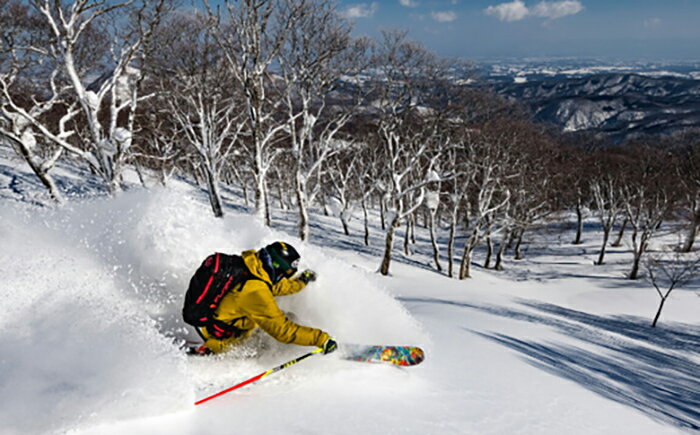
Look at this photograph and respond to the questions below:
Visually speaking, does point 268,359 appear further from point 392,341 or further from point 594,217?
point 594,217

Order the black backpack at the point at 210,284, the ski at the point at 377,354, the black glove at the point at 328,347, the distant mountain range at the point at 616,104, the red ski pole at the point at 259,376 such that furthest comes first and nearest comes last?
the distant mountain range at the point at 616,104
the ski at the point at 377,354
the black glove at the point at 328,347
the black backpack at the point at 210,284
the red ski pole at the point at 259,376

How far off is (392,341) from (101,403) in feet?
9.63

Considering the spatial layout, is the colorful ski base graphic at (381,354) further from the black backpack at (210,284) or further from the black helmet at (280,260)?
the black backpack at (210,284)

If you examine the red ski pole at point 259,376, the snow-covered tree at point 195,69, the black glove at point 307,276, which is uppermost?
the snow-covered tree at point 195,69

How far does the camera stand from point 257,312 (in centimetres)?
333

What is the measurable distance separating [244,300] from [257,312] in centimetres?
16

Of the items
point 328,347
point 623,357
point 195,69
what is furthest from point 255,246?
point 623,357

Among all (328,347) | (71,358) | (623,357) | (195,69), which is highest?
(195,69)

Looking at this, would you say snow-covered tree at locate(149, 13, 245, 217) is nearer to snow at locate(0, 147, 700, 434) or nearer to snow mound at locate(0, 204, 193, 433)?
snow at locate(0, 147, 700, 434)

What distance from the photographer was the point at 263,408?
2.88 metres

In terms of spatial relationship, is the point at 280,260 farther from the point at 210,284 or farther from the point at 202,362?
the point at 202,362

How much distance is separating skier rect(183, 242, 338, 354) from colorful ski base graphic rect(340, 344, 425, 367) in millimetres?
396

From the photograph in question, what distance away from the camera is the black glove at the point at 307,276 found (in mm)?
4219

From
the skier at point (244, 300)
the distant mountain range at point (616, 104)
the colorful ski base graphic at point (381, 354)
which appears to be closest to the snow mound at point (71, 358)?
the skier at point (244, 300)
